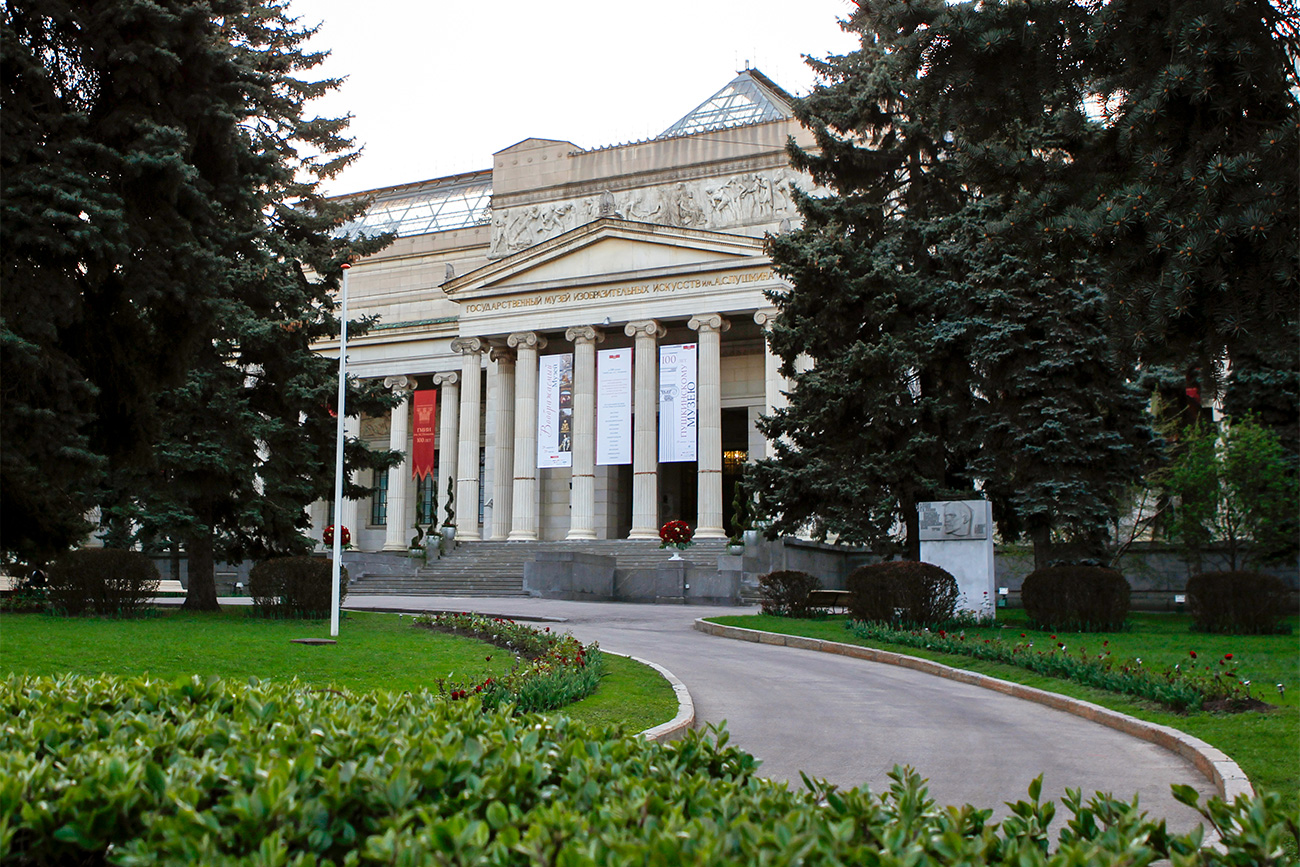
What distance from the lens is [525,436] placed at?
46062mm

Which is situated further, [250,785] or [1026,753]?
[1026,753]

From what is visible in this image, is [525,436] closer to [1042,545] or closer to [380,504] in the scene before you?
[380,504]

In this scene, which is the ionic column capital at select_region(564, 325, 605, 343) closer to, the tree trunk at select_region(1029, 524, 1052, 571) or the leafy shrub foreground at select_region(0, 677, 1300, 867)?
the tree trunk at select_region(1029, 524, 1052, 571)

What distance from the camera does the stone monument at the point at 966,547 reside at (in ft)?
73.9

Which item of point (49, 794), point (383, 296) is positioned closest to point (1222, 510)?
point (49, 794)

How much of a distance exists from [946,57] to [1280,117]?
2966 millimetres

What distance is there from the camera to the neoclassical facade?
43125mm

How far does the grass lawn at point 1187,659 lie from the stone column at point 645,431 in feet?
60.5

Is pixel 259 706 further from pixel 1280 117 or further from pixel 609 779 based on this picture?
pixel 1280 117

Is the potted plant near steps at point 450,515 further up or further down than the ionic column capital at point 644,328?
further down

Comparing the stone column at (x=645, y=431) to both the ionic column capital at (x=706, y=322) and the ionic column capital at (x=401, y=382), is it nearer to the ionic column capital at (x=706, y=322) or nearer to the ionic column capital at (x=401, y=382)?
the ionic column capital at (x=706, y=322)

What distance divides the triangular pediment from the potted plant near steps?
9.41 metres

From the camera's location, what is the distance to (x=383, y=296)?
5622 cm

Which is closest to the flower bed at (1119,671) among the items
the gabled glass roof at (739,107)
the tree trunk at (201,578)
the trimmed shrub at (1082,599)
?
the trimmed shrub at (1082,599)
